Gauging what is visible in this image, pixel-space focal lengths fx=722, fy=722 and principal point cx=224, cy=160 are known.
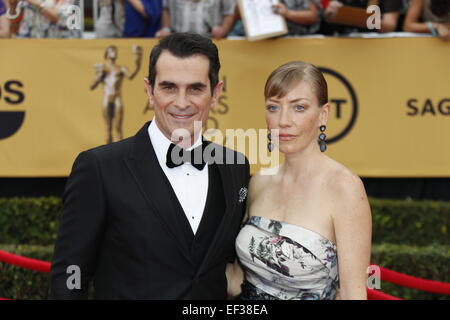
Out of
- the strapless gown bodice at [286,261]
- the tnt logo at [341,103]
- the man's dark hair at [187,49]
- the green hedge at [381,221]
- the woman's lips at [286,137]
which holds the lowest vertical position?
the green hedge at [381,221]

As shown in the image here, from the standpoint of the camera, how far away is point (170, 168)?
338cm

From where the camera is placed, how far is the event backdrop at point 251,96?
702cm

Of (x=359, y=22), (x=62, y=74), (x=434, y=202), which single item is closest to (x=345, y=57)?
(x=359, y=22)

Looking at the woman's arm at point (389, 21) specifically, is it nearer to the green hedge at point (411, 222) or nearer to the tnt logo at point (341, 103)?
the tnt logo at point (341, 103)

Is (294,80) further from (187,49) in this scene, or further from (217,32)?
(217,32)

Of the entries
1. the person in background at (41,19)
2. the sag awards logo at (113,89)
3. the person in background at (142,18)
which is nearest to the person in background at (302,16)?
the person in background at (142,18)

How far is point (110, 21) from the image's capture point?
7.46m

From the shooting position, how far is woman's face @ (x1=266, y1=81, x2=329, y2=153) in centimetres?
348

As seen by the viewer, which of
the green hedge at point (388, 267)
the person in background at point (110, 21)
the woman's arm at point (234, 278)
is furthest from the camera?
the person in background at point (110, 21)

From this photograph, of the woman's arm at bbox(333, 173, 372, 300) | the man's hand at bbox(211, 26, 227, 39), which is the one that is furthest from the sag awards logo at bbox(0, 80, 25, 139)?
the woman's arm at bbox(333, 173, 372, 300)

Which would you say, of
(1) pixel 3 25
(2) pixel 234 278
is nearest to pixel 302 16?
(1) pixel 3 25
